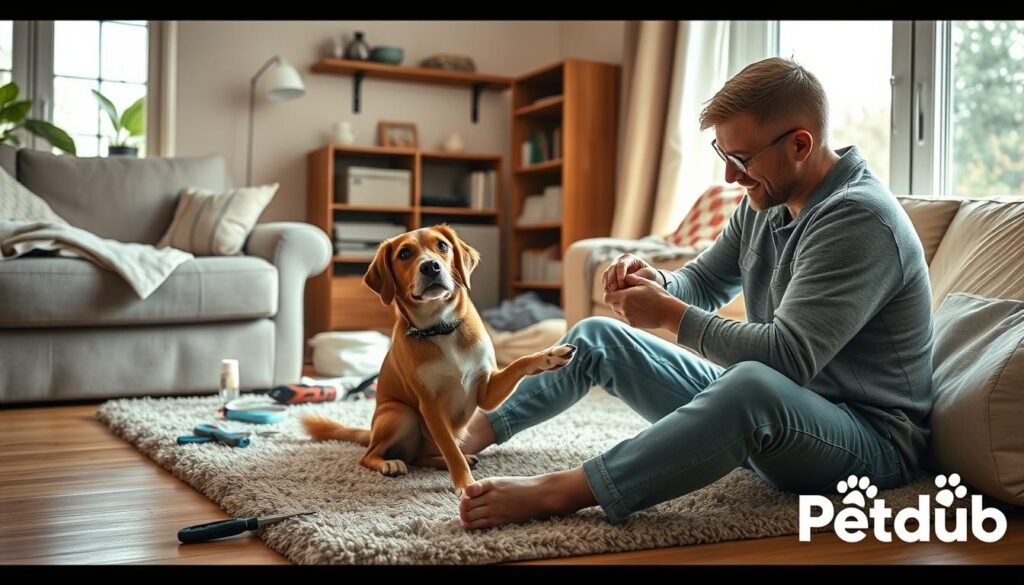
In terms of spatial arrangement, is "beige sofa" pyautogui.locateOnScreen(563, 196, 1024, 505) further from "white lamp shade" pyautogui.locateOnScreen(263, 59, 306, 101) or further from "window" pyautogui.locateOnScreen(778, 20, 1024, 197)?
"white lamp shade" pyautogui.locateOnScreen(263, 59, 306, 101)

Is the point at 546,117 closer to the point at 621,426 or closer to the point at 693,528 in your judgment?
the point at 621,426

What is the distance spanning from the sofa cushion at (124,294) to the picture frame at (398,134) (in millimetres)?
1917

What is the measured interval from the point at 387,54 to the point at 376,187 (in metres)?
0.71

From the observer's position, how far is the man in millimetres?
1393

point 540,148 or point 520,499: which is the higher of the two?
point 540,148

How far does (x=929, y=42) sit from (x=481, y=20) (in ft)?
9.14

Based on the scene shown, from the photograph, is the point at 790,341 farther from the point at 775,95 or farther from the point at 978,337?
the point at 978,337

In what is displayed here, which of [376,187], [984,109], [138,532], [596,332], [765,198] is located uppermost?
[984,109]

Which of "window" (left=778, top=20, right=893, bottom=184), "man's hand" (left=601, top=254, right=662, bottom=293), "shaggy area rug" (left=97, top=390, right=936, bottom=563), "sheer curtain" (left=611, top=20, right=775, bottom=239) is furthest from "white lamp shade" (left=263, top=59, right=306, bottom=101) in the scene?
"man's hand" (left=601, top=254, right=662, bottom=293)

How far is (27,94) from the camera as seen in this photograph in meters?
4.52

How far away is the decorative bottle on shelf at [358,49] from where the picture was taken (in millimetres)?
4949

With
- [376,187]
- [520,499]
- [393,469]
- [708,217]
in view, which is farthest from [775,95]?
[376,187]

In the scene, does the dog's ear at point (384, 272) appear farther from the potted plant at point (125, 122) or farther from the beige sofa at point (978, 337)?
the potted plant at point (125, 122)

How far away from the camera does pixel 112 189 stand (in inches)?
147
